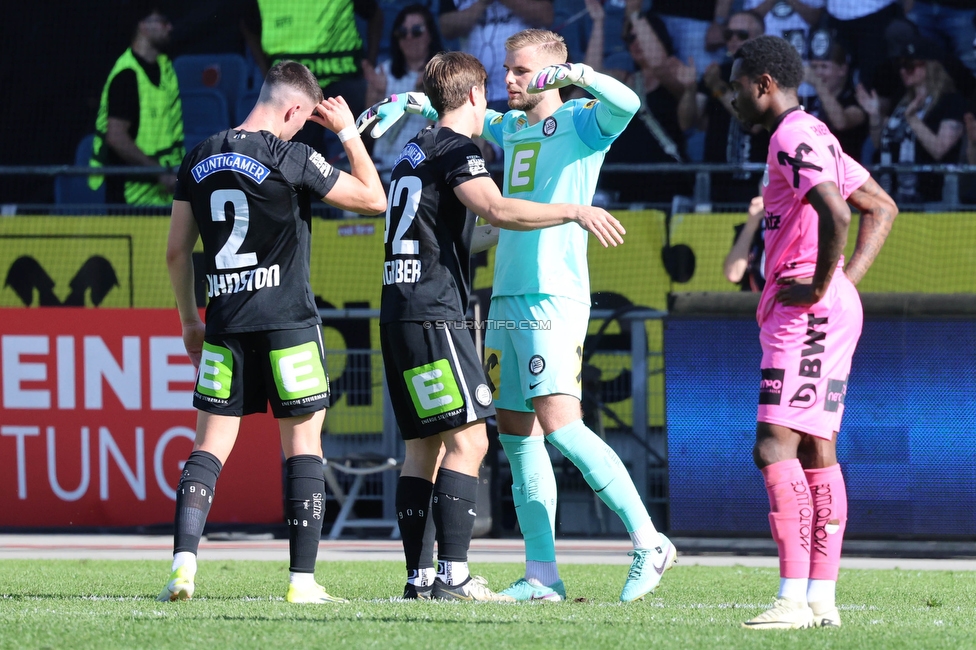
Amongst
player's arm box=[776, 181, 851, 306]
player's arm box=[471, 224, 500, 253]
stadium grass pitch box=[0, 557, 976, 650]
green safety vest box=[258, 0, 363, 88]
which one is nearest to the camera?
stadium grass pitch box=[0, 557, 976, 650]

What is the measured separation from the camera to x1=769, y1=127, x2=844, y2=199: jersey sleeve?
416cm

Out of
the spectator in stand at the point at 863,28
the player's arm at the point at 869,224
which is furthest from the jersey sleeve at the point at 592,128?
the spectator in stand at the point at 863,28

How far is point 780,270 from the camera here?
4.36 m

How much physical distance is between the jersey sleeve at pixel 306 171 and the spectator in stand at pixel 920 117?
7683mm

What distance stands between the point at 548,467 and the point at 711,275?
16.0 feet

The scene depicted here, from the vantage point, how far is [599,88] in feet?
16.5

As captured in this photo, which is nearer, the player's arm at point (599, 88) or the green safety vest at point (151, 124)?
the player's arm at point (599, 88)

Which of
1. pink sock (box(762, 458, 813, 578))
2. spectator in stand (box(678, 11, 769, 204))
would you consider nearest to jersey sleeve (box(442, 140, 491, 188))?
pink sock (box(762, 458, 813, 578))

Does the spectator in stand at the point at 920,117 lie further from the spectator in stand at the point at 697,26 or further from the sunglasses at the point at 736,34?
the spectator in stand at the point at 697,26

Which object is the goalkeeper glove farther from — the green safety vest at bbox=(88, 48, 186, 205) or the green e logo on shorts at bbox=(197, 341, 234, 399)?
the green safety vest at bbox=(88, 48, 186, 205)

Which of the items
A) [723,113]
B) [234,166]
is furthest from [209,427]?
[723,113]

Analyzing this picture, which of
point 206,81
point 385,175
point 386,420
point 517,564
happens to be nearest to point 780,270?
point 517,564

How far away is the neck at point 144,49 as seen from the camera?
12.2 metres

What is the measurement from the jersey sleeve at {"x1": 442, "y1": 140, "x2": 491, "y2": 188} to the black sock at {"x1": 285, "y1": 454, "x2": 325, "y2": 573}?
4.21 ft
